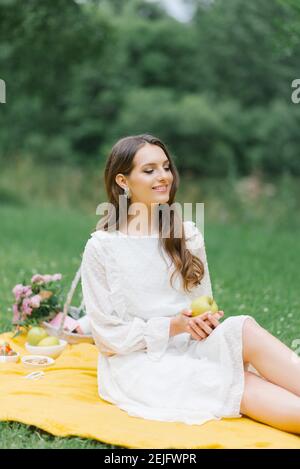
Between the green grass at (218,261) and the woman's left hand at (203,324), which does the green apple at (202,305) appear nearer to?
the woman's left hand at (203,324)

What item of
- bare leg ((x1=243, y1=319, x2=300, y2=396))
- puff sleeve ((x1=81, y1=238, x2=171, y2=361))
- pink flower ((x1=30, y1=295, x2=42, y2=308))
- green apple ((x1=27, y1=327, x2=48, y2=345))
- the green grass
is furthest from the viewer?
the green grass

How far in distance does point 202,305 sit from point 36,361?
1.27m

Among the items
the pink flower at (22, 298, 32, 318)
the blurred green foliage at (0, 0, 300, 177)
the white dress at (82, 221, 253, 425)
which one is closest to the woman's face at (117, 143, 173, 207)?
the white dress at (82, 221, 253, 425)

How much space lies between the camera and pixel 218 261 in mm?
7828

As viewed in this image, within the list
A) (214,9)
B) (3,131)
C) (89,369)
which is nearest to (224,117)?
(214,9)

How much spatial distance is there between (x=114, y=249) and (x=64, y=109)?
1645 cm

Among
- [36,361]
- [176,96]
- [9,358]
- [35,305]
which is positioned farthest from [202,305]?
[176,96]

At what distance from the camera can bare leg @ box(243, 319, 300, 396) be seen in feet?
10.0

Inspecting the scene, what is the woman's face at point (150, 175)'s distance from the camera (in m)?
3.48

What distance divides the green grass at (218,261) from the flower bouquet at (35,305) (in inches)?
19.0

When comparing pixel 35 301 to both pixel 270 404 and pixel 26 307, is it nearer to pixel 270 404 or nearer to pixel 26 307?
pixel 26 307

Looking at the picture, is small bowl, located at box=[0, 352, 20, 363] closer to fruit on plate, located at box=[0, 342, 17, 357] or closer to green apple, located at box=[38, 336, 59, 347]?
fruit on plate, located at box=[0, 342, 17, 357]

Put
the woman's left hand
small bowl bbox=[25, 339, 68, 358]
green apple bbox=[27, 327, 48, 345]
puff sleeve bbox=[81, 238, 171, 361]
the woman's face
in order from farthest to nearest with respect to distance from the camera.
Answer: green apple bbox=[27, 327, 48, 345], small bowl bbox=[25, 339, 68, 358], the woman's face, puff sleeve bbox=[81, 238, 171, 361], the woman's left hand

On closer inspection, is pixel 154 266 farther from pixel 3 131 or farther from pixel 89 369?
pixel 3 131
